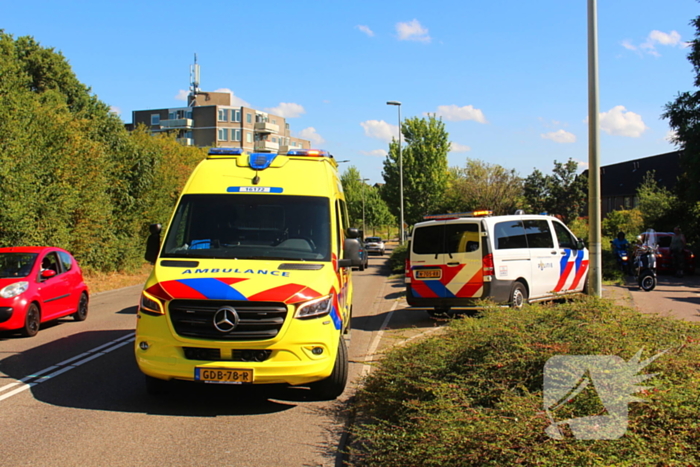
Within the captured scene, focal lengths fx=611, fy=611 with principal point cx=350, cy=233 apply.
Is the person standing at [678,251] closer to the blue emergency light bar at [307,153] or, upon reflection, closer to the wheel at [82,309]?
the blue emergency light bar at [307,153]

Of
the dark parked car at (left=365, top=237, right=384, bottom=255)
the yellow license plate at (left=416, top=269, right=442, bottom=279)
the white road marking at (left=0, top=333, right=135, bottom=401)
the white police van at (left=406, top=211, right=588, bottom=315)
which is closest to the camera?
the white road marking at (left=0, top=333, right=135, bottom=401)

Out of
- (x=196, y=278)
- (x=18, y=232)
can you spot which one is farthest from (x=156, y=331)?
(x=18, y=232)

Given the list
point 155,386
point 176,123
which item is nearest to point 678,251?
point 155,386

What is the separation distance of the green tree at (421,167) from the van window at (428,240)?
38511 millimetres

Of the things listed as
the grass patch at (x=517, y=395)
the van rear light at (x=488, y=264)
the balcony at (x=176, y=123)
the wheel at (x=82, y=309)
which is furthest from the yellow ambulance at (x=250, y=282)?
the balcony at (x=176, y=123)

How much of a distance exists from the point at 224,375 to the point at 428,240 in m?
6.97

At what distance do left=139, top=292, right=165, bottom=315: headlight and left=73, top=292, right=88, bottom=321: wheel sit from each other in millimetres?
7674

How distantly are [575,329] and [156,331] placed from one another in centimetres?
388

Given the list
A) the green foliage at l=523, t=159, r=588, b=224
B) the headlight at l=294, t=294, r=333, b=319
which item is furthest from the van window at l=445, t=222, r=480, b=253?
the green foliage at l=523, t=159, r=588, b=224

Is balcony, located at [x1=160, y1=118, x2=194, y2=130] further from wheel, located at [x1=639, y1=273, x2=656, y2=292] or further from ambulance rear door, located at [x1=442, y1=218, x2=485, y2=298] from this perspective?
ambulance rear door, located at [x1=442, y1=218, x2=485, y2=298]

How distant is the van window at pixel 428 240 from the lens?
1195 centimetres

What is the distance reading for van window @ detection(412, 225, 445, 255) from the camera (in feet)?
39.2

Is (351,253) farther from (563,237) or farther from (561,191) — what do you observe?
(561,191)

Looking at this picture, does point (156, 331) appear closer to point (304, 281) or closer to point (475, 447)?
point (304, 281)
